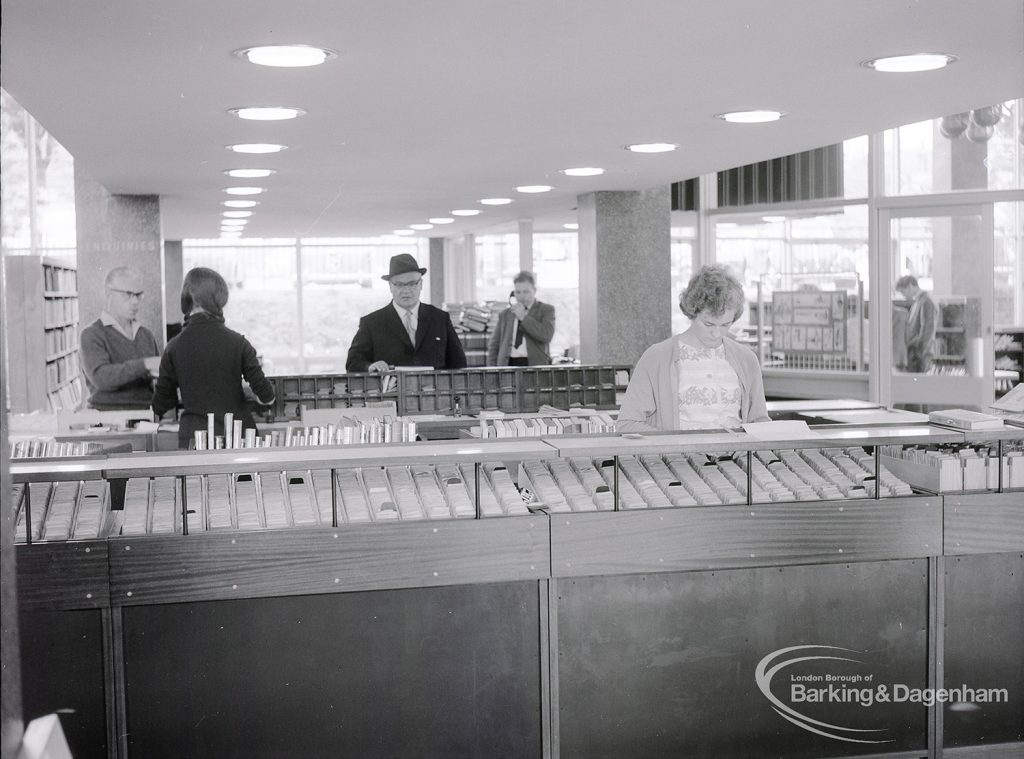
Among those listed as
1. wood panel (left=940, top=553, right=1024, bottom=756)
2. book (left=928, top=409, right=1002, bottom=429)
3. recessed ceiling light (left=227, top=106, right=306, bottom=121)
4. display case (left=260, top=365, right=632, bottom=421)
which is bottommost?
wood panel (left=940, top=553, right=1024, bottom=756)

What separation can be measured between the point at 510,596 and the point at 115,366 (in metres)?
4.44

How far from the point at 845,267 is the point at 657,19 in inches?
356

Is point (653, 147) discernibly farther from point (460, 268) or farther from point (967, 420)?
point (460, 268)

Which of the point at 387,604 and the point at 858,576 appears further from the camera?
the point at 858,576

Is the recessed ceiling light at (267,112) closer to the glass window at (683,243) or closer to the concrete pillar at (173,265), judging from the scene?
the glass window at (683,243)

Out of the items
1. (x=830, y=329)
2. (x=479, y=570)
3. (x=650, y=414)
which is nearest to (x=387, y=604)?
(x=479, y=570)

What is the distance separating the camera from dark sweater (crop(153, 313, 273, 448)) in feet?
17.7

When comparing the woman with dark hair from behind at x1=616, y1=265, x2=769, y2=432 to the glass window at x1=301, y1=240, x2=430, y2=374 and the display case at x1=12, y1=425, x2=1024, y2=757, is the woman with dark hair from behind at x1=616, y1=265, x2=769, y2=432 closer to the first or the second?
the display case at x1=12, y1=425, x2=1024, y2=757

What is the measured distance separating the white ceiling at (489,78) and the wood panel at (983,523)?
1437 millimetres

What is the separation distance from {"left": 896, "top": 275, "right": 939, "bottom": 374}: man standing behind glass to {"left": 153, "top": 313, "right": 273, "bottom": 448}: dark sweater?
7812 mm

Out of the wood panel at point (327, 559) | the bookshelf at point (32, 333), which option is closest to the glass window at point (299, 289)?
the bookshelf at point (32, 333)

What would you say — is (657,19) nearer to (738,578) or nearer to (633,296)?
(738,578)

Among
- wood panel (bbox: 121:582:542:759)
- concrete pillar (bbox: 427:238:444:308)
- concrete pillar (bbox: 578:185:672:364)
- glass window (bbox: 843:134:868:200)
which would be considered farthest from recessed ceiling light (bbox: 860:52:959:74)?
concrete pillar (bbox: 427:238:444:308)

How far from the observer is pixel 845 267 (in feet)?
38.2
